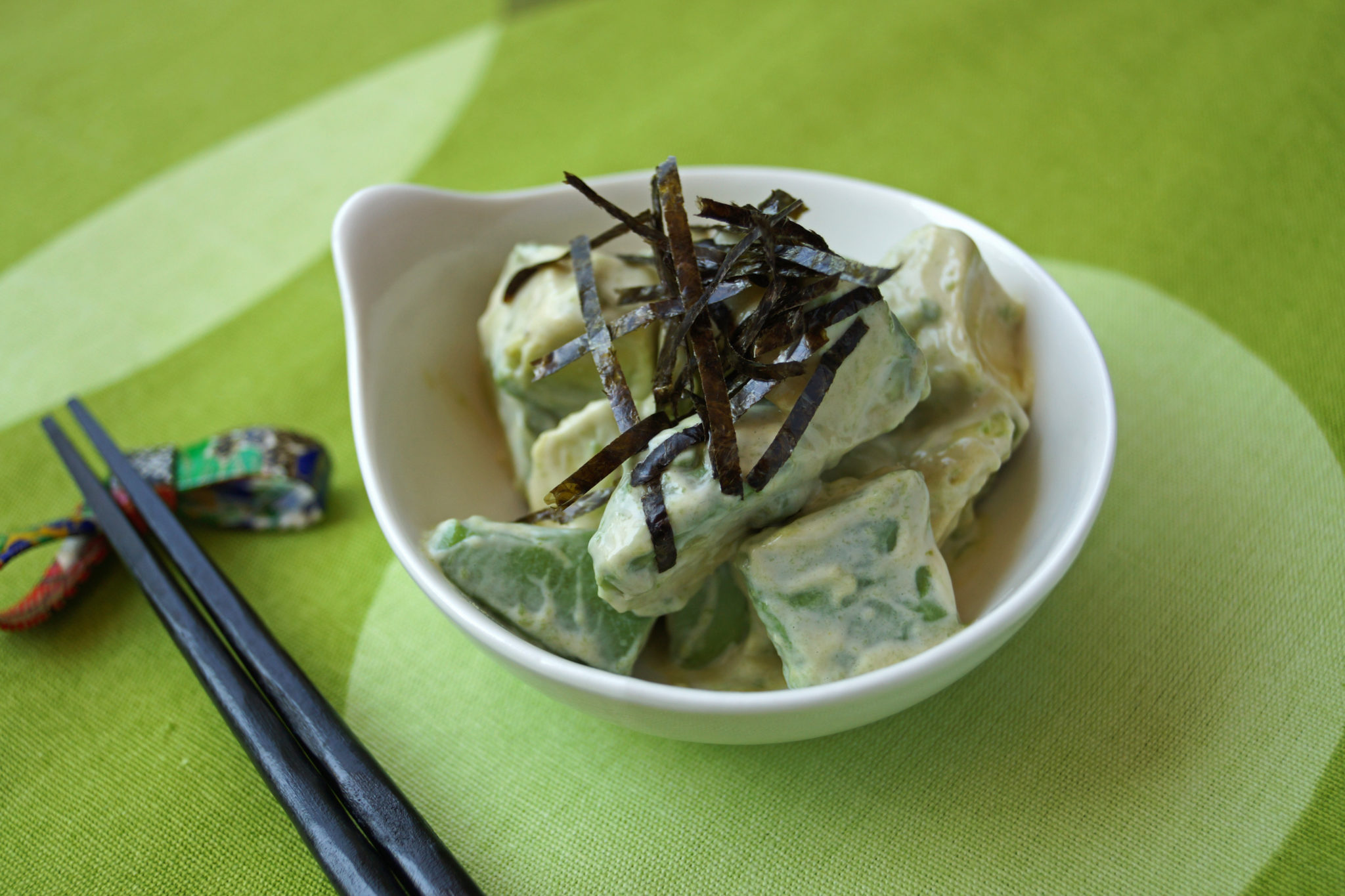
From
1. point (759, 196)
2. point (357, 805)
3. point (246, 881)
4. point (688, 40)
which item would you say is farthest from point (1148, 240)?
point (246, 881)

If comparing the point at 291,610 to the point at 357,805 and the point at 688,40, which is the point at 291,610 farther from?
the point at 688,40

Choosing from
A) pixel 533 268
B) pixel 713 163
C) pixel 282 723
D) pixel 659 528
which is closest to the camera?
pixel 659 528

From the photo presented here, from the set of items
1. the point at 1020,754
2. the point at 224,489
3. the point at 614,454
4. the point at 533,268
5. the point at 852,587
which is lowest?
the point at 1020,754

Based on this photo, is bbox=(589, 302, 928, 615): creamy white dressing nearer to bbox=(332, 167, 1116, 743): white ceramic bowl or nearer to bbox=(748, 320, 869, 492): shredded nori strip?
bbox=(748, 320, 869, 492): shredded nori strip

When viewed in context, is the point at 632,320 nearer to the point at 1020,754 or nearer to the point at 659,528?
the point at 659,528

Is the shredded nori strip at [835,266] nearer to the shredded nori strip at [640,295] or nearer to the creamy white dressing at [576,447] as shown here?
the shredded nori strip at [640,295]

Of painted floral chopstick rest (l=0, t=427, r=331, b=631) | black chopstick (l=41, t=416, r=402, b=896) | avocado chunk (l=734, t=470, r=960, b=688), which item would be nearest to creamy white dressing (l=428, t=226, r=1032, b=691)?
avocado chunk (l=734, t=470, r=960, b=688)

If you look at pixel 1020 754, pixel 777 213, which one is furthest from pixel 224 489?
pixel 1020 754
